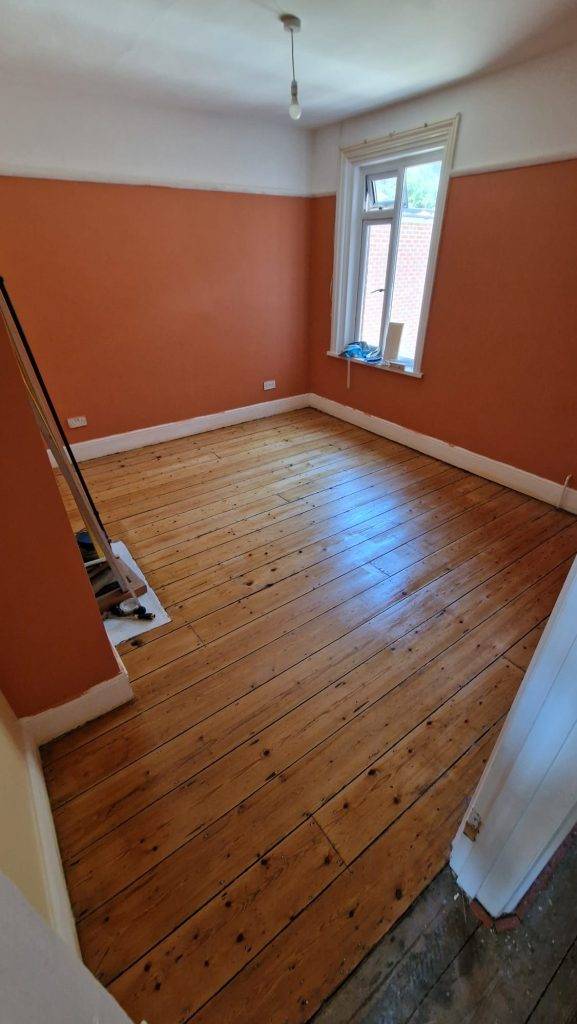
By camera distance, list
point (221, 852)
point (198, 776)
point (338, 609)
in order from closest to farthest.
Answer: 1. point (221, 852)
2. point (198, 776)
3. point (338, 609)

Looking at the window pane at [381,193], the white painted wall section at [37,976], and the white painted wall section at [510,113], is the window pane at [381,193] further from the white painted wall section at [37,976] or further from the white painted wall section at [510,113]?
the white painted wall section at [37,976]

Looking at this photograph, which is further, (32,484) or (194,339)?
(194,339)

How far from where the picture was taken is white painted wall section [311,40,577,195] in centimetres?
227

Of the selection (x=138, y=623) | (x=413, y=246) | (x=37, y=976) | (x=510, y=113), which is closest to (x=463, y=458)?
(x=413, y=246)

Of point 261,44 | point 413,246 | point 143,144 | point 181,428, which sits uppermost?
point 261,44

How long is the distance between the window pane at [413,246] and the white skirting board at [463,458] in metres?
0.67

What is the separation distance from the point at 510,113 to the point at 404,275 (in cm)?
114

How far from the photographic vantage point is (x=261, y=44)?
2.09 metres

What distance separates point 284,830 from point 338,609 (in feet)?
3.27

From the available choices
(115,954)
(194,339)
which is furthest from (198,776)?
(194,339)

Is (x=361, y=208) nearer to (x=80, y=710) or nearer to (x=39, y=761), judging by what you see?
(x=80, y=710)

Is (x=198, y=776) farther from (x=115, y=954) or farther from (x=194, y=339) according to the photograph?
(x=194, y=339)

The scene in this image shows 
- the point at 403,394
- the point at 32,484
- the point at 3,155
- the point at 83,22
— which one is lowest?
the point at 403,394

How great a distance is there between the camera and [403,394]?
374cm
